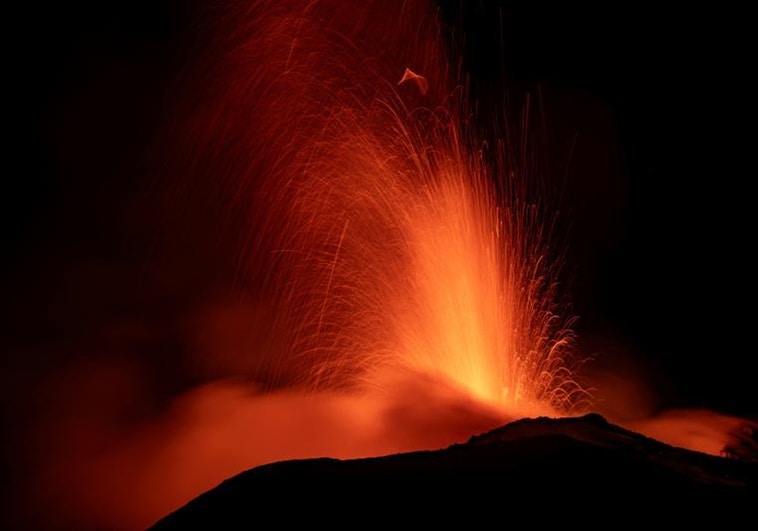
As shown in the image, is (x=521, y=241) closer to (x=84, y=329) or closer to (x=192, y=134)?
(x=192, y=134)

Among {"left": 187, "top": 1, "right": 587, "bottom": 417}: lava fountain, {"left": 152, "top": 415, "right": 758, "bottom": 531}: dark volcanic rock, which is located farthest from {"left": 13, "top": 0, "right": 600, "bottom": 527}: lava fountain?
{"left": 152, "top": 415, "right": 758, "bottom": 531}: dark volcanic rock

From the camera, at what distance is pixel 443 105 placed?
34.2ft

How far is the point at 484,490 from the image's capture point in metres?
2.79

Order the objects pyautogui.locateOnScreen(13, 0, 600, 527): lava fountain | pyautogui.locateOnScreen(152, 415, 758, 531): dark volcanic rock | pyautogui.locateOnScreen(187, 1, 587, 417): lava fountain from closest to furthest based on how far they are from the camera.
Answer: pyautogui.locateOnScreen(152, 415, 758, 531): dark volcanic rock
pyautogui.locateOnScreen(13, 0, 600, 527): lava fountain
pyautogui.locateOnScreen(187, 1, 587, 417): lava fountain

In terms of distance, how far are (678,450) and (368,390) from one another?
16.3ft

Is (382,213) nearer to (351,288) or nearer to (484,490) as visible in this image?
(351,288)

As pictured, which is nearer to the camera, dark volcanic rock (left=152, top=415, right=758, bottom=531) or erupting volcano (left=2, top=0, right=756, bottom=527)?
dark volcanic rock (left=152, top=415, right=758, bottom=531)

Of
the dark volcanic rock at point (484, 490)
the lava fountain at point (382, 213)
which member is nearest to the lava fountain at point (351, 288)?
the lava fountain at point (382, 213)

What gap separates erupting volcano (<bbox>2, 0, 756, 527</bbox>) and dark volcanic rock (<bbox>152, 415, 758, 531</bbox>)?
3007mm

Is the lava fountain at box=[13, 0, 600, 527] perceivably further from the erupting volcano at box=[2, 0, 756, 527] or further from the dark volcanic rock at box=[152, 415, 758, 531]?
the dark volcanic rock at box=[152, 415, 758, 531]

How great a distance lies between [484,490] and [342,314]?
23.9 ft

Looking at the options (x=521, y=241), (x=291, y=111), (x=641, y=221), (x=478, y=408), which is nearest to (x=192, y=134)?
(x=291, y=111)

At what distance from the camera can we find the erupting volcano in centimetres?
739

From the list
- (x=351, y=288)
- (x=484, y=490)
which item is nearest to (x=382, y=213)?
(x=351, y=288)
